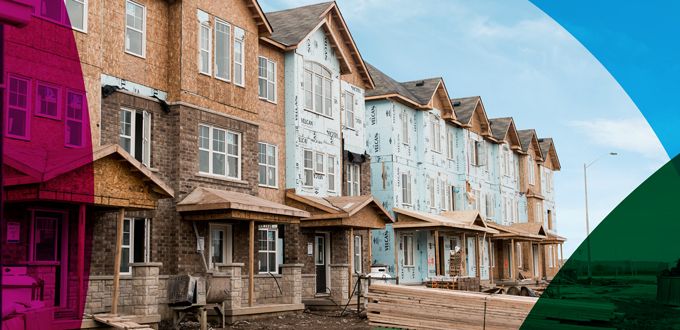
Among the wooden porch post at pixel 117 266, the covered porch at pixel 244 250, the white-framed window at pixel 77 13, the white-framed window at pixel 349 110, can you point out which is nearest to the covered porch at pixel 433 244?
the white-framed window at pixel 349 110

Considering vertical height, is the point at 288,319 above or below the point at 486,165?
below

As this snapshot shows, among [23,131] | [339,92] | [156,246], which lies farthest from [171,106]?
[339,92]

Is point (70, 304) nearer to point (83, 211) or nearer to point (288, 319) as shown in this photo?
point (83, 211)

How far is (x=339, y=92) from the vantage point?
105ft

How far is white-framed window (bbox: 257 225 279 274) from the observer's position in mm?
26703

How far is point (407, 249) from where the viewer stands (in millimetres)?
38594

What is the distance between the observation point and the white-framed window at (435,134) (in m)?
41.7

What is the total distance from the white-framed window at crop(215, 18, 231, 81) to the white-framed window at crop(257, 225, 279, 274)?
5331 mm

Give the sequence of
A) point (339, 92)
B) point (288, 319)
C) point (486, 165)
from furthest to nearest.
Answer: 1. point (486, 165)
2. point (339, 92)
3. point (288, 319)

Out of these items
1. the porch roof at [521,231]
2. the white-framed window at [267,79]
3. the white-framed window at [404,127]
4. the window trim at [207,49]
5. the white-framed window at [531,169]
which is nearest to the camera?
the window trim at [207,49]

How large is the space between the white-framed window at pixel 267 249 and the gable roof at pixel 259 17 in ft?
21.1

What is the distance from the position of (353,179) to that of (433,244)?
870 centimetres

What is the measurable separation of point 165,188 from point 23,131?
3414 millimetres

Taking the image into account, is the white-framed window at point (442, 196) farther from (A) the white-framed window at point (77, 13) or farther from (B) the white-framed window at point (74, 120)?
(A) the white-framed window at point (77, 13)
